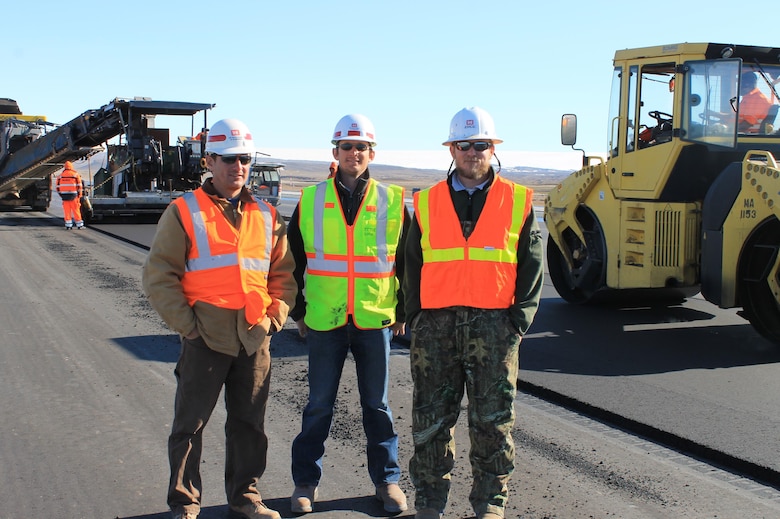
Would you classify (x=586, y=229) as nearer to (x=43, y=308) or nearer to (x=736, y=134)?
(x=736, y=134)

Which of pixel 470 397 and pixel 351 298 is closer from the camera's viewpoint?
pixel 470 397

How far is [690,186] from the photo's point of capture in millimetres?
8734

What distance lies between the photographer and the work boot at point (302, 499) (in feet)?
13.4

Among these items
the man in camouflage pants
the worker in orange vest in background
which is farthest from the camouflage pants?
Result: the worker in orange vest in background

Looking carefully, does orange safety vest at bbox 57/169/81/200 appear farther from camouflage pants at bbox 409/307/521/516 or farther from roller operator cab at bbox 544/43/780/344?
camouflage pants at bbox 409/307/521/516

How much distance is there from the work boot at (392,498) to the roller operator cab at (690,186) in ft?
15.6

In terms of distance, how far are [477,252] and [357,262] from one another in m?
0.63

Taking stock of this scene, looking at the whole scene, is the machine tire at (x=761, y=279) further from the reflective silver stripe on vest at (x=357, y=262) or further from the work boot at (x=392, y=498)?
the work boot at (x=392, y=498)

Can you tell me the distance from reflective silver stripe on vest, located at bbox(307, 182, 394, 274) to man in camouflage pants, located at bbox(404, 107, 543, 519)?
29 cm

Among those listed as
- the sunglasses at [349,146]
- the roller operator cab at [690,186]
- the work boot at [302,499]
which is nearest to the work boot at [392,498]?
the work boot at [302,499]

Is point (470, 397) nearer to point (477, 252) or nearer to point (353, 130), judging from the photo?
point (477, 252)

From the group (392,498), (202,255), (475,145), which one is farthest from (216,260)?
(392,498)

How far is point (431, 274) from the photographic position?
4.01 m

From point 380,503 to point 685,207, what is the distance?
563 cm
